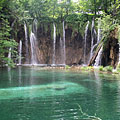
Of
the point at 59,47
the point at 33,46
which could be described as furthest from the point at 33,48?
the point at 59,47

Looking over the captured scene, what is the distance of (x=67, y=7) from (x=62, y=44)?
758 centimetres

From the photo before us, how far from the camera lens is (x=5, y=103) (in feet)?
19.3

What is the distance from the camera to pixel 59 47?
30.5 m

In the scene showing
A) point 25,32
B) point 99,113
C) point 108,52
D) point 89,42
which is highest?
point 25,32

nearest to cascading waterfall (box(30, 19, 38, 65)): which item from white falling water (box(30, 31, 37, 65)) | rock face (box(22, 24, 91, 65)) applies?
white falling water (box(30, 31, 37, 65))

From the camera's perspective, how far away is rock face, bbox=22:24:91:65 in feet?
98.7

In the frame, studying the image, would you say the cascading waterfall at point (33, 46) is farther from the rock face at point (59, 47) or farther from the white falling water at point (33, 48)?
the rock face at point (59, 47)

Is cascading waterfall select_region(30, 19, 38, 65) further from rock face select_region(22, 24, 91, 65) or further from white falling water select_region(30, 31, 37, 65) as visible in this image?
rock face select_region(22, 24, 91, 65)

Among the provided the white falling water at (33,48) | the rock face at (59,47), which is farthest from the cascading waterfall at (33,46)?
the rock face at (59,47)

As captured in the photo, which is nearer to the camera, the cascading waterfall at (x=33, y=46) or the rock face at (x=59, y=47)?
the cascading waterfall at (x=33, y=46)

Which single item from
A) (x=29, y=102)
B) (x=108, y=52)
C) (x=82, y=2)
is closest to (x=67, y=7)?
(x=82, y=2)

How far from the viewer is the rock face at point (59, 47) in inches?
1185

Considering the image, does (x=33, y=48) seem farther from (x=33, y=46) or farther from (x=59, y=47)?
(x=59, y=47)

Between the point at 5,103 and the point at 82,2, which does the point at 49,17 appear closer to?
the point at 82,2
